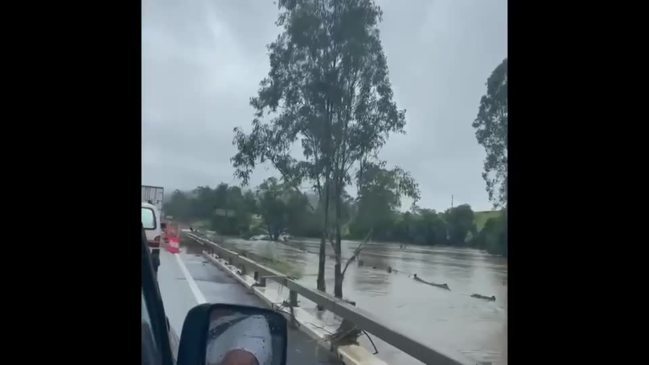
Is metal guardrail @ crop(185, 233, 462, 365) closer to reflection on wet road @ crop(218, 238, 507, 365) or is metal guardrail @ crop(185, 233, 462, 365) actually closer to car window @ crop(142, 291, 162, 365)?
reflection on wet road @ crop(218, 238, 507, 365)

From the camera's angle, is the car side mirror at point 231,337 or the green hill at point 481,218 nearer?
the car side mirror at point 231,337

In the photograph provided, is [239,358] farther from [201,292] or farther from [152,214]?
[152,214]

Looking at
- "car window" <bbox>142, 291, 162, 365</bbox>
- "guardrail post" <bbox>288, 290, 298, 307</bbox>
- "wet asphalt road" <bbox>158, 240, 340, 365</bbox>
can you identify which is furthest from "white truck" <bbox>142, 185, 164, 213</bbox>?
"guardrail post" <bbox>288, 290, 298, 307</bbox>

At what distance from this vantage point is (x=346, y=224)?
2.11m

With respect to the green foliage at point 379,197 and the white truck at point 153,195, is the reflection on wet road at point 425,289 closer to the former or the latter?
the green foliage at point 379,197

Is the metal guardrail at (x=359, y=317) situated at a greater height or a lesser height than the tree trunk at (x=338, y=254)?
lesser

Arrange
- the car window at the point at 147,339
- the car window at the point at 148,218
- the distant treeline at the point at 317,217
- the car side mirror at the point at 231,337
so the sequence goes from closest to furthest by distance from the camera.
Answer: the car side mirror at the point at 231,337, the car window at the point at 147,339, the car window at the point at 148,218, the distant treeline at the point at 317,217

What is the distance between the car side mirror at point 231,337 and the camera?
62.2 inches

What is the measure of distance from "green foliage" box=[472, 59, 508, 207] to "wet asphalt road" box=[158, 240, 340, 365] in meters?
0.69

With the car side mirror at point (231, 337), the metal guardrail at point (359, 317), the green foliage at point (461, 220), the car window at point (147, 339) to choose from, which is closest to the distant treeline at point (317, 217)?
the green foliage at point (461, 220)

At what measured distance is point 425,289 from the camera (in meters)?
2.12

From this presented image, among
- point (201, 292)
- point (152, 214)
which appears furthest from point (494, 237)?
point (152, 214)

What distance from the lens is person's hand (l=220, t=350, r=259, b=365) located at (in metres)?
1.64

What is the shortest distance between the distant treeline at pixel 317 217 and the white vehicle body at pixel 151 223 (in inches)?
1.8
